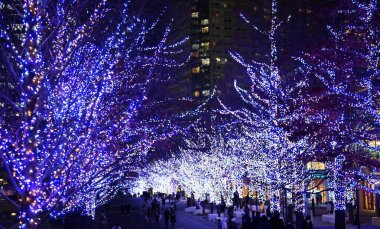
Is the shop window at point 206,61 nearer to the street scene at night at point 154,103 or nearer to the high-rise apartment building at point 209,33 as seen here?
the high-rise apartment building at point 209,33

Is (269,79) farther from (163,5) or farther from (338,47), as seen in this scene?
(338,47)

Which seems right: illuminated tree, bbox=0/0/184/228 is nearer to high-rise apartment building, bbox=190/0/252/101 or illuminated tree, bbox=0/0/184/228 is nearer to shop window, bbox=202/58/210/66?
high-rise apartment building, bbox=190/0/252/101

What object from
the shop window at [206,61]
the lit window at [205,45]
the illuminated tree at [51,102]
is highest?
the lit window at [205,45]

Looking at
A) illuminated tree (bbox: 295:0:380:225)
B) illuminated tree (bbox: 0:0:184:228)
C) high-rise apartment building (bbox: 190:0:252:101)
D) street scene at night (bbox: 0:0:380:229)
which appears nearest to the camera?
illuminated tree (bbox: 0:0:184:228)

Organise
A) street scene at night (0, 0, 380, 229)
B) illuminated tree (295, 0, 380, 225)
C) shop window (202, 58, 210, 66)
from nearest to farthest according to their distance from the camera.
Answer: street scene at night (0, 0, 380, 229) < illuminated tree (295, 0, 380, 225) < shop window (202, 58, 210, 66)

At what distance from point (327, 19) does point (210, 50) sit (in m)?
84.1

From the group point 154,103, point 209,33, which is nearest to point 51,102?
point 154,103

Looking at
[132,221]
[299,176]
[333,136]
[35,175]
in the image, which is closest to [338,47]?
[333,136]

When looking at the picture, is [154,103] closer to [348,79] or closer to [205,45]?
[348,79]

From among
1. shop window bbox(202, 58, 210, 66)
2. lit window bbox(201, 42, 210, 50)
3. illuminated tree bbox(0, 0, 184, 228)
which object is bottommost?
illuminated tree bbox(0, 0, 184, 228)

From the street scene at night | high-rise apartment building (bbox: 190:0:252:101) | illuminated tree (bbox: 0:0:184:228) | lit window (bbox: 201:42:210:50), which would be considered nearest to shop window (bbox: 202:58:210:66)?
high-rise apartment building (bbox: 190:0:252:101)

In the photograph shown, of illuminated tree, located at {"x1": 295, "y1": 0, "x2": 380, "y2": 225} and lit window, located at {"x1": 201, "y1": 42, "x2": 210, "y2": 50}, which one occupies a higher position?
lit window, located at {"x1": 201, "y1": 42, "x2": 210, "y2": 50}

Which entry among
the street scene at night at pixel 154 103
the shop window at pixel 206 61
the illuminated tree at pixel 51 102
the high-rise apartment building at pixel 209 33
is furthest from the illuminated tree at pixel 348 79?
the shop window at pixel 206 61

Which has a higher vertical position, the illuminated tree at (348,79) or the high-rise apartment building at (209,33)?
the high-rise apartment building at (209,33)
